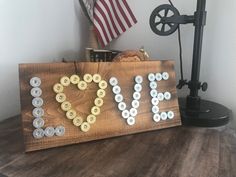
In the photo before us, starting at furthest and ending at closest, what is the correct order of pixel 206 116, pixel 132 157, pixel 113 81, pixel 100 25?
pixel 100 25 → pixel 206 116 → pixel 113 81 → pixel 132 157

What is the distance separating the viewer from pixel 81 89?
67 centimetres

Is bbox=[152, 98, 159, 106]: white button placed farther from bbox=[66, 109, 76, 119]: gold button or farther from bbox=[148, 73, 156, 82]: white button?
bbox=[66, 109, 76, 119]: gold button

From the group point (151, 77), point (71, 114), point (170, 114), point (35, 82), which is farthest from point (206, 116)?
point (35, 82)

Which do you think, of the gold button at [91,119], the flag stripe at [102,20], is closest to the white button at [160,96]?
the gold button at [91,119]

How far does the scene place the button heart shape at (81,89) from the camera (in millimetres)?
647

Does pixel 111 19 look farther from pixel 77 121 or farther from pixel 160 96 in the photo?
pixel 77 121

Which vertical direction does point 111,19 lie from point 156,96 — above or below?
above

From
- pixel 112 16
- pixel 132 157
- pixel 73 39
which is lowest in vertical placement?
pixel 132 157

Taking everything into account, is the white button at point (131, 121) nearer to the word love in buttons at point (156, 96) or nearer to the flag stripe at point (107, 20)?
the word love in buttons at point (156, 96)

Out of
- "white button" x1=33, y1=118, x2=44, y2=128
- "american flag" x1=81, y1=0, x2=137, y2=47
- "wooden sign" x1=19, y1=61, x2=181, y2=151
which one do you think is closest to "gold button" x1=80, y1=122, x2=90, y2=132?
"wooden sign" x1=19, y1=61, x2=181, y2=151

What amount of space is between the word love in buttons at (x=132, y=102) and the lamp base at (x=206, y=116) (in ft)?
0.63

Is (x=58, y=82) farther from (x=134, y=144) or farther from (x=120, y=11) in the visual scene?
(x=120, y=11)

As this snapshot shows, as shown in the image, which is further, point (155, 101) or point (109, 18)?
point (109, 18)

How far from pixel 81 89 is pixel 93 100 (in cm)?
5
